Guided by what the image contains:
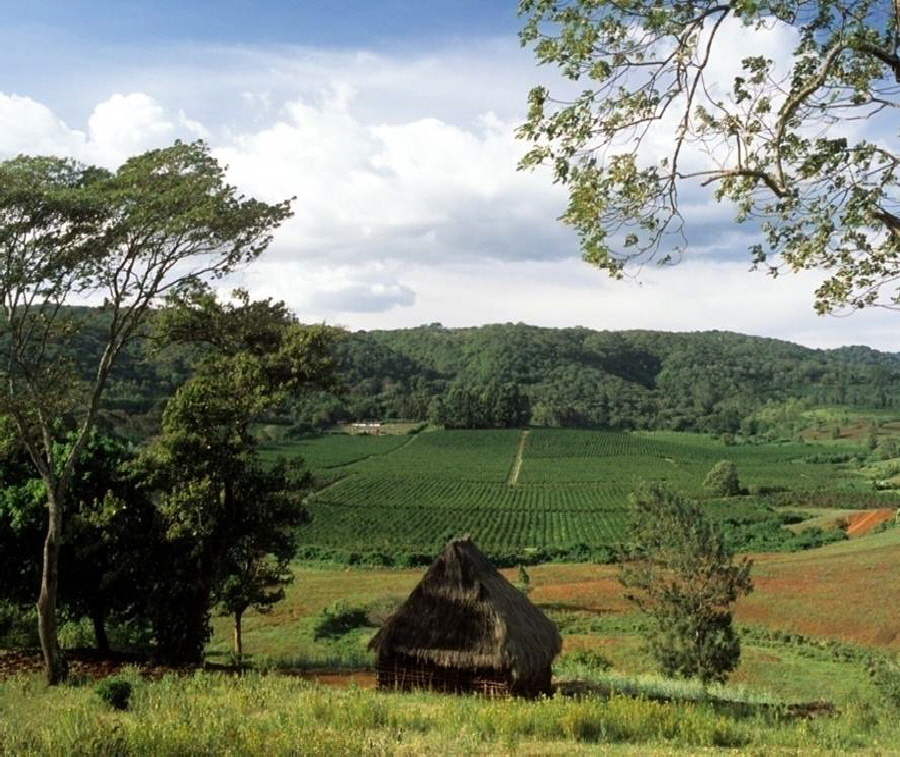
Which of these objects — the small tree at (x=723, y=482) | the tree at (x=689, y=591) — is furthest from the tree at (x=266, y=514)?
the small tree at (x=723, y=482)

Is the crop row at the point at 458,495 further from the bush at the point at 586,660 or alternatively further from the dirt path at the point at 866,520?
the bush at the point at 586,660

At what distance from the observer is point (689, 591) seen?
2297cm

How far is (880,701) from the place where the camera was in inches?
683

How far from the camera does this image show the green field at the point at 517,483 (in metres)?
72.2

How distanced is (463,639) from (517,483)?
87.5m

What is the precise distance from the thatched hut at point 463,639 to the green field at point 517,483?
1343 inches

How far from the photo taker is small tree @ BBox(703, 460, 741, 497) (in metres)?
98.9

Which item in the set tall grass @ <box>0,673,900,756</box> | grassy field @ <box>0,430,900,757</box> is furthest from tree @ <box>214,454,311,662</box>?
tall grass @ <box>0,673,900,756</box>

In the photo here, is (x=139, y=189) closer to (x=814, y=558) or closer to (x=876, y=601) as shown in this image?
(x=876, y=601)

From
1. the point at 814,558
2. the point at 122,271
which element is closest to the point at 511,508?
the point at 814,558

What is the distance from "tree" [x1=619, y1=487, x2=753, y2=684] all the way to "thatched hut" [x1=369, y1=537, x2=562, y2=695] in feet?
20.4

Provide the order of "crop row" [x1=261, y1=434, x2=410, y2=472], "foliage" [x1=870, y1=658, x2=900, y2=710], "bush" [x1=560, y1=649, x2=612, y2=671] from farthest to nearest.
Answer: "crop row" [x1=261, y1=434, x2=410, y2=472], "bush" [x1=560, y1=649, x2=612, y2=671], "foliage" [x1=870, y1=658, x2=900, y2=710]

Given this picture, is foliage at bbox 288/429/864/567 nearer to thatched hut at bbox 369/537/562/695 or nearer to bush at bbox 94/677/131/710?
thatched hut at bbox 369/537/562/695

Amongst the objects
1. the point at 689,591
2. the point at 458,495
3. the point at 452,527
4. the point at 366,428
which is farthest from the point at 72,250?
the point at 366,428
